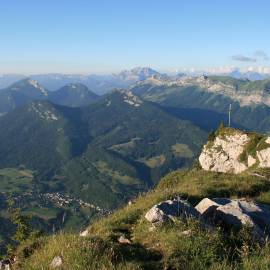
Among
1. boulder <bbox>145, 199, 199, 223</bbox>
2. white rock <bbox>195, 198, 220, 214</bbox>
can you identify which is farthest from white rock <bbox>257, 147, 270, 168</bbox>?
boulder <bbox>145, 199, 199, 223</bbox>

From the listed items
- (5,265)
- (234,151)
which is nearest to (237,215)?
(5,265)

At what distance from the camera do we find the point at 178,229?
1472 centimetres

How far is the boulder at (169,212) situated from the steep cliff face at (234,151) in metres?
52.1

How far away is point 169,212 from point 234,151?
2579 inches

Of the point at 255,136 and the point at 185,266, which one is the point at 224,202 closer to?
the point at 185,266

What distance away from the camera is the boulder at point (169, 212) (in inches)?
632

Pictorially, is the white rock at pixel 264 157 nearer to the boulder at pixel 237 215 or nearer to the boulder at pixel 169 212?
the boulder at pixel 237 215

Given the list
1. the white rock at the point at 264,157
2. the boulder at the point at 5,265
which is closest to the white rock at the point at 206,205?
the boulder at the point at 5,265

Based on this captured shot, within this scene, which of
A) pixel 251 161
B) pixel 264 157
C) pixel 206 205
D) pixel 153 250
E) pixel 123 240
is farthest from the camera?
pixel 251 161

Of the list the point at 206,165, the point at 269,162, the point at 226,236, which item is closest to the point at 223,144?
the point at 206,165

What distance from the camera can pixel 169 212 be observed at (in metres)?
16.8

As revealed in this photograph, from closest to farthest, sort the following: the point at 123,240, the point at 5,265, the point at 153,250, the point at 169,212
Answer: the point at 153,250 < the point at 5,265 < the point at 123,240 < the point at 169,212

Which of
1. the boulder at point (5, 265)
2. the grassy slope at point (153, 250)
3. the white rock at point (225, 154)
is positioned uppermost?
the grassy slope at point (153, 250)

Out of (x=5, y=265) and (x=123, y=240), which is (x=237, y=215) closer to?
(x=123, y=240)
